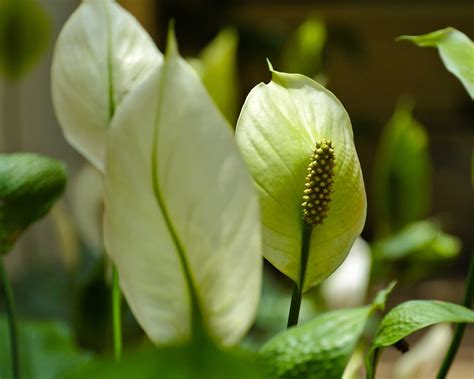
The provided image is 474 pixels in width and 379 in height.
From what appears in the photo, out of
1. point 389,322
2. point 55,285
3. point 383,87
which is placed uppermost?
point 389,322

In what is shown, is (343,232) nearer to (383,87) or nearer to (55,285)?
(55,285)

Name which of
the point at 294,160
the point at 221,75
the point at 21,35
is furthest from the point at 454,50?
the point at 21,35

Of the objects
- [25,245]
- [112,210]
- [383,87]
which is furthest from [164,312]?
[383,87]

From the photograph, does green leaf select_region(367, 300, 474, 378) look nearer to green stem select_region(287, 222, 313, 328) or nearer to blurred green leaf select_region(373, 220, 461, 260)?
green stem select_region(287, 222, 313, 328)

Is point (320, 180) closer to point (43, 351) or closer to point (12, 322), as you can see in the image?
point (12, 322)

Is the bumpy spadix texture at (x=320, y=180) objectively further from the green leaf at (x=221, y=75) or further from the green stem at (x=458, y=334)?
the green leaf at (x=221, y=75)

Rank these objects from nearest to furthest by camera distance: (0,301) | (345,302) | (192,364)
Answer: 1. (192,364)
2. (345,302)
3. (0,301)

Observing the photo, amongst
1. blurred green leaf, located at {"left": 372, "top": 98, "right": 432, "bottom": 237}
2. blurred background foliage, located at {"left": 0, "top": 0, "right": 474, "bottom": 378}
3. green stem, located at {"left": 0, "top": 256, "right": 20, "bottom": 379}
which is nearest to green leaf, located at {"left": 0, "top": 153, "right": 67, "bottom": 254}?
green stem, located at {"left": 0, "top": 256, "right": 20, "bottom": 379}
